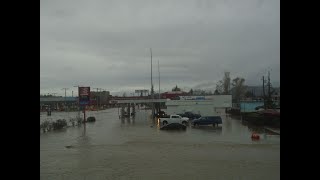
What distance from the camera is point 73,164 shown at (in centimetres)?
1491

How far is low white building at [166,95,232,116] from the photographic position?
46.0m

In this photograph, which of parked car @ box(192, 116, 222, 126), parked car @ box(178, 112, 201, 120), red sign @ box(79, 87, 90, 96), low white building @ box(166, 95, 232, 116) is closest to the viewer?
parked car @ box(192, 116, 222, 126)

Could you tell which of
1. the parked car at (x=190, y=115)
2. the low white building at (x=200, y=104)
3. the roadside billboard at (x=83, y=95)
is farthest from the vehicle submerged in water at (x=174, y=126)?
the low white building at (x=200, y=104)

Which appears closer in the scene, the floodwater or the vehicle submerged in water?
the floodwater

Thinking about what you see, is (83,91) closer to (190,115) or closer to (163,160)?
(190,115)

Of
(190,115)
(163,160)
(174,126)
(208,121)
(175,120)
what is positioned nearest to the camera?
(163,160)

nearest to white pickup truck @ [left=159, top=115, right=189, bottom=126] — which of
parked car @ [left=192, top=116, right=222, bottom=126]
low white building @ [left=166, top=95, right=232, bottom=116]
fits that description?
parked car @ [left=192, top=116, right=222, bottom=126]

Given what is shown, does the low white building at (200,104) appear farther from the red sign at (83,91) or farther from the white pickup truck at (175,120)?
the red sign at (83,91)

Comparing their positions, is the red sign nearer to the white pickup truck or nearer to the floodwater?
the white pickup truck

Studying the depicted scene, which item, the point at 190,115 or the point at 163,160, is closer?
the point at 163,160

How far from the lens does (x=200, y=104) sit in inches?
1829

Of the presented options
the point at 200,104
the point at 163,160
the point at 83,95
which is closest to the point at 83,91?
the point at 83,95

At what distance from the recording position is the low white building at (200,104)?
4597 cm
